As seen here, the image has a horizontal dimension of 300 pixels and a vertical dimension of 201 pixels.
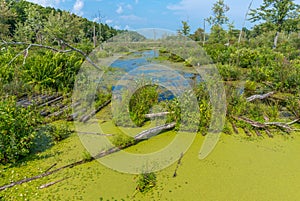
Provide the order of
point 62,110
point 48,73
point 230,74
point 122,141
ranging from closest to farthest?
point 122,141 < point 62,110 < point 48,73 < point 230,74

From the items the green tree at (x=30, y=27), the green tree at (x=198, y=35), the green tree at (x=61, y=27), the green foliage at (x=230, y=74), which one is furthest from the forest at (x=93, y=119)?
the green tree at (x=198, y=35)

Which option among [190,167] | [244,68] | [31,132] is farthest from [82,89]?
[244,68]

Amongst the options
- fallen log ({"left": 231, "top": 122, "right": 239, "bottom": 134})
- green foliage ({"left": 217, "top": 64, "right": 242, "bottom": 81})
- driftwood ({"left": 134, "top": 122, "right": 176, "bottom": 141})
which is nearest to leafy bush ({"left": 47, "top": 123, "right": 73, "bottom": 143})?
driftwood ({"left": 134, "top": 122, "right": 176, "bottom": 141})

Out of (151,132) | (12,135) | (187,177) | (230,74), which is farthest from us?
(230,74)

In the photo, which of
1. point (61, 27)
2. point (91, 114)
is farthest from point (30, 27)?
point (91, 114)

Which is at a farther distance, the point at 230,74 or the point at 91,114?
the point at 230,74

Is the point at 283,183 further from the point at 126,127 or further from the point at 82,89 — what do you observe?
the point at 82,89

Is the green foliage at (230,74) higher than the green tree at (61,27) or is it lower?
lower

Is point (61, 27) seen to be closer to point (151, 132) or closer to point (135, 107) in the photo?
point (135, 107)

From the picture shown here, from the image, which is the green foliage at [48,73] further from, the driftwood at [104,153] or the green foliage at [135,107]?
the driftwood at [104,153]
